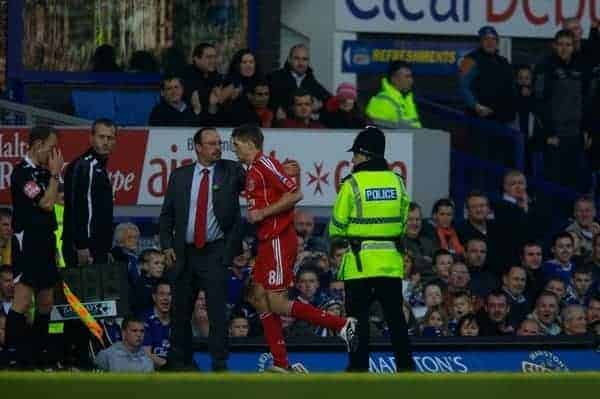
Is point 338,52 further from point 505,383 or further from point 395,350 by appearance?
point 505,383

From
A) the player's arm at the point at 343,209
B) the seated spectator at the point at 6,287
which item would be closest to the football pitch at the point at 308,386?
the player's arm at the point at 343,209

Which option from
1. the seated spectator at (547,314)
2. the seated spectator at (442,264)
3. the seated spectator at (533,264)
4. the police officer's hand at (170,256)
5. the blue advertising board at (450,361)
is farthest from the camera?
the seated spectator at (533,264)

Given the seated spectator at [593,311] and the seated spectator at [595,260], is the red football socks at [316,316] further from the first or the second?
the seated spectator at [595,260]

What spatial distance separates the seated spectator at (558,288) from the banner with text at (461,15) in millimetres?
5290

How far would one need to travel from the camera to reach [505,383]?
→ 10180mm

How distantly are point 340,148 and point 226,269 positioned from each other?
511 centimetres

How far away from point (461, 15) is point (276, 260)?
9328 millimetres

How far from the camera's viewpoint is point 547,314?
18.3 metres

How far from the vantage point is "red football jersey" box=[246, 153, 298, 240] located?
14.8m

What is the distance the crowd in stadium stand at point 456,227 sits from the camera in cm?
1750

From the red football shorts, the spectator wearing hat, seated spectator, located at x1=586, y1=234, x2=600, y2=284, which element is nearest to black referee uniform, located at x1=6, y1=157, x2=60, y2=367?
the red football shorts

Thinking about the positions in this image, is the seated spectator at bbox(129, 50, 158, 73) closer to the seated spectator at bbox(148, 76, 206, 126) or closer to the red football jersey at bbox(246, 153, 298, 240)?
the seated spectator at bbox(148, 76, 206, 126)

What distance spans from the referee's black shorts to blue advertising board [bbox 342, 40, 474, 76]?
27.2 ft

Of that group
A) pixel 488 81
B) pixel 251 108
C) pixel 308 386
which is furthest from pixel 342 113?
pixel 308 386
